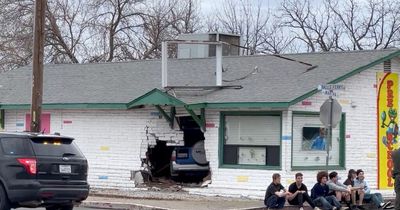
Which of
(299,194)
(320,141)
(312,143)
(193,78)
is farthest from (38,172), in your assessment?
(193,78)

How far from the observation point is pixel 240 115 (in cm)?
2308

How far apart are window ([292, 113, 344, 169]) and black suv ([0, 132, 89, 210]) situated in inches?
314

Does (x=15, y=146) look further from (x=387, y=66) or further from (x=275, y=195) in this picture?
(x=387, y=66)

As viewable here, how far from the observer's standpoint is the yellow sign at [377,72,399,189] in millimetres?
24500

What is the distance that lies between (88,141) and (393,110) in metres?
9.64

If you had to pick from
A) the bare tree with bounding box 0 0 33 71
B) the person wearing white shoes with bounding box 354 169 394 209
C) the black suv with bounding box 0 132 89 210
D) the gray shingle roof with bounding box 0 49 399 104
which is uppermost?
the bare tree with bounding box 0 0 33 71

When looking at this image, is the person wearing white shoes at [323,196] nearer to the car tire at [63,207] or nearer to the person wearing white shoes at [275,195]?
the person wearing white shoes at [275,195]

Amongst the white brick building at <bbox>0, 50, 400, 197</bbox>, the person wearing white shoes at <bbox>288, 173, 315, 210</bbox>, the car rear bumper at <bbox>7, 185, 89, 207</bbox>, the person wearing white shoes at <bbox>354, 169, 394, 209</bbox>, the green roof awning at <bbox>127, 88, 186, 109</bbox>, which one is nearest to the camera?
the car rear bumper at <bbox>7, 185, 89, 207</bbox>

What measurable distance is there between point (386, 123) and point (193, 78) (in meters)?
6.12

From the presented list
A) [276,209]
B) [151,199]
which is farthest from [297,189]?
[151,199]

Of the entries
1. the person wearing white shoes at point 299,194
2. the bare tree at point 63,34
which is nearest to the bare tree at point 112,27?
the bare tree at point 63,34

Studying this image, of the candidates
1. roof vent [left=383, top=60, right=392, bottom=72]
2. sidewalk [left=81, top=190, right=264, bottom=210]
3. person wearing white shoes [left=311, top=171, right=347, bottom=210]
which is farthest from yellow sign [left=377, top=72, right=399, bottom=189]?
sidewalk [left=81, top=190, right=264, bottom=210]

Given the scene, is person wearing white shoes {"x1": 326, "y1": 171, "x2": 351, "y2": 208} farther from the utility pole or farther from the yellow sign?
the utility pole

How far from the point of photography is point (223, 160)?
23.3 meters
